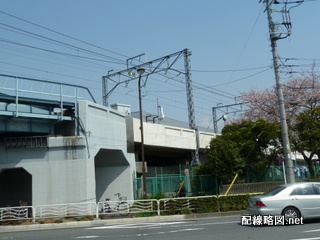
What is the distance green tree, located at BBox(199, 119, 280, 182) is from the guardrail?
7.21 metres

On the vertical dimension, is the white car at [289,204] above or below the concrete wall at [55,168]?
below

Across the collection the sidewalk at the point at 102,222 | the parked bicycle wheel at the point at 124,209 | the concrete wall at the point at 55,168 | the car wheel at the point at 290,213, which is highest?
the concrete wall at the point at 55,168

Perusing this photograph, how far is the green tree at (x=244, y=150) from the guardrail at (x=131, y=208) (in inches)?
284

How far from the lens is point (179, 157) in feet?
135

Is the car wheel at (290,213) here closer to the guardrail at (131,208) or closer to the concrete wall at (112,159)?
the guardrail at (131,208)

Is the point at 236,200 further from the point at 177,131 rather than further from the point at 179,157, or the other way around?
the point at 179,157

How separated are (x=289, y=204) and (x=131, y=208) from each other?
9691mm

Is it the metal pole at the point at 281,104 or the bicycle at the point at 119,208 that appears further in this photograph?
the bicycle at the point at 119,208

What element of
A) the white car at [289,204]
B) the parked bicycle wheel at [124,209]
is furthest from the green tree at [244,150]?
the white car at [289,204]

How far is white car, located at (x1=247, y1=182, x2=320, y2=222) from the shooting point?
11.9 meters

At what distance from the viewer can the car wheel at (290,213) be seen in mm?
11977

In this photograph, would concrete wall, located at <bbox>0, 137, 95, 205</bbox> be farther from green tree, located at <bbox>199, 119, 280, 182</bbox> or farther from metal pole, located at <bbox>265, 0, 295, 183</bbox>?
metal pole, located at <bbox>265, 0, 295, 183</bbox>

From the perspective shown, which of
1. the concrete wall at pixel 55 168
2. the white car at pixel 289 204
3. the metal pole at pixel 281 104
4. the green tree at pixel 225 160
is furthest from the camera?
the green tree at pixel 225 160

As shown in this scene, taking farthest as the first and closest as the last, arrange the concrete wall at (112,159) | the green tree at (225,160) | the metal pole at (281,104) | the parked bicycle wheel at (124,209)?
the green tree at (225,160), the concrete wall at (112,159), the parked bicycle wheel at (124,209), the metal pole at (281,104)
